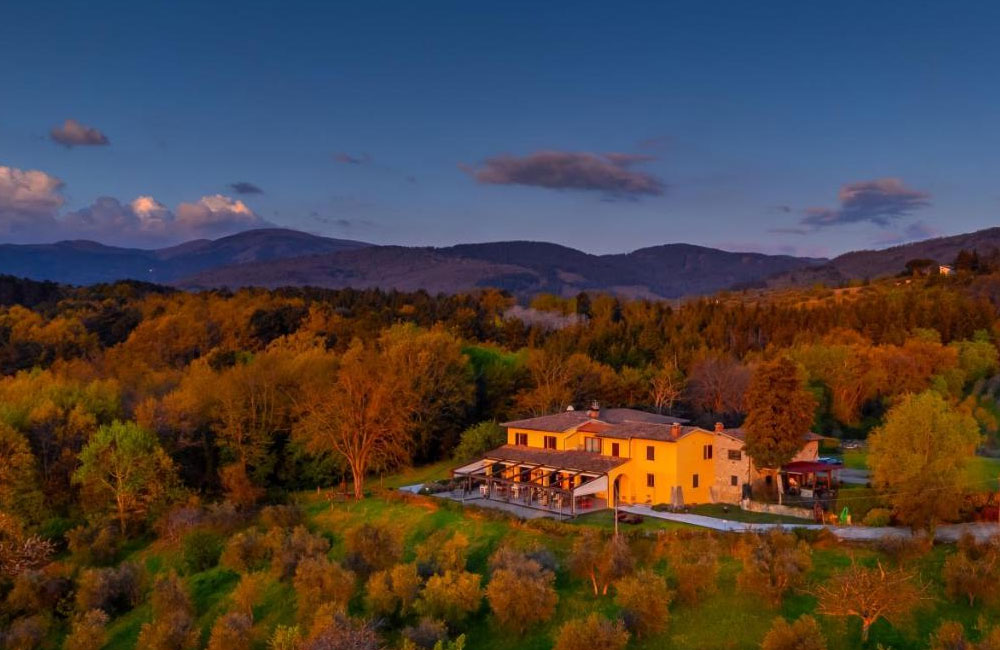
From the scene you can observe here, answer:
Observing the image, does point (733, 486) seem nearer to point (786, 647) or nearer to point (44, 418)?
point (786, 647)

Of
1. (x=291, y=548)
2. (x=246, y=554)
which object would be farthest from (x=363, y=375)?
(x=291, y=548)

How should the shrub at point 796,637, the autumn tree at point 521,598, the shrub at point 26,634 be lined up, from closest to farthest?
1. the shrub at point 796,637
2. the autumn tree at point 521,598
3. the shrub at point 26,634

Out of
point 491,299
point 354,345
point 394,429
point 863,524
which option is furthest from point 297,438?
point 491,299

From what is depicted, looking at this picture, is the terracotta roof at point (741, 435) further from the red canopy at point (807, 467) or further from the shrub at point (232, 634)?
the shrub at point (232, 634)

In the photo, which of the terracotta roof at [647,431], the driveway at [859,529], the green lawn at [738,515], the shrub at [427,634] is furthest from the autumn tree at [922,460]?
the shrub at [427,634]

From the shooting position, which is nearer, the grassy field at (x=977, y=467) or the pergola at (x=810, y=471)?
the grassy field at (x=977, y=467)

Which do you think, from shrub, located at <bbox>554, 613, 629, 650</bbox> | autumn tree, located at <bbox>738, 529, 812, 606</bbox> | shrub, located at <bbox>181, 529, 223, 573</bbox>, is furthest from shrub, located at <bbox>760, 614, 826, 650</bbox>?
shrub, located at <bbox>181, 529, 223, 573</bbox>

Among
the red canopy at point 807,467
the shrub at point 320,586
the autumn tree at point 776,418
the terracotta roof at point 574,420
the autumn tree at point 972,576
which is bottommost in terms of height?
the shrub at point 320,586
